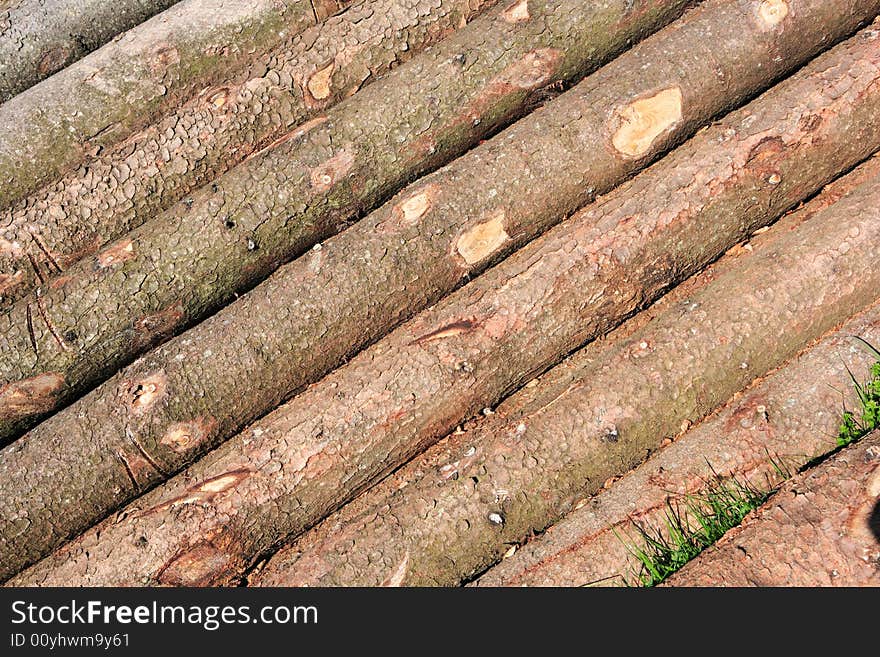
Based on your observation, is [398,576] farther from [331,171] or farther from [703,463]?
[331,171]

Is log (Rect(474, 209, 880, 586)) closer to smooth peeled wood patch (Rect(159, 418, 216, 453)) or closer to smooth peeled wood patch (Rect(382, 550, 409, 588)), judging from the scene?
smooth peeled wood patch (Rect(382, 550, 409, 588))

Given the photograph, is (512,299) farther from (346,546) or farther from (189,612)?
(189,612)

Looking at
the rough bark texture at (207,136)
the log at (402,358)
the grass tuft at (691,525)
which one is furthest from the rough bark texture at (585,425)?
the rough bark texture at (207,136)

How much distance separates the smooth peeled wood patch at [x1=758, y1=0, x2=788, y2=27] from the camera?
3668 mm

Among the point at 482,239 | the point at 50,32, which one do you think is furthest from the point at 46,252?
the point at 482,239

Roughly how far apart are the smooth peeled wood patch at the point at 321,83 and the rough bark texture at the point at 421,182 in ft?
0.52

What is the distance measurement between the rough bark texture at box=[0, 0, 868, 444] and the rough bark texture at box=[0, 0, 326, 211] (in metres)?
0.62

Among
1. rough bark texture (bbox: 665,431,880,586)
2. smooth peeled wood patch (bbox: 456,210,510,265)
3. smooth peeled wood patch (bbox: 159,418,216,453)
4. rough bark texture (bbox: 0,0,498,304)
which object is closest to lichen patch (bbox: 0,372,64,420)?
rough bark texture (bbox: 0,0,498,304)

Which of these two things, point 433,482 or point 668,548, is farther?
point 433,482

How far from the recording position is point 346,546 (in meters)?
3.29

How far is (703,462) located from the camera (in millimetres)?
3283

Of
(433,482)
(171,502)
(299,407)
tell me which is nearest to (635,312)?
(433,482)

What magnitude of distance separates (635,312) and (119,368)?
2.47 metres

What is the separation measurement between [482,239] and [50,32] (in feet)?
8.62
